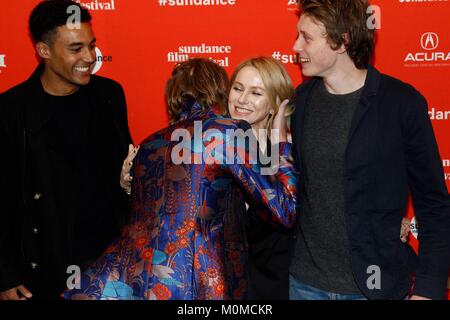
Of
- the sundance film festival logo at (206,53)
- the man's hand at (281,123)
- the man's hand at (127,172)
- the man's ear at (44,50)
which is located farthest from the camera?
the sundance film festival logo at (206,53)

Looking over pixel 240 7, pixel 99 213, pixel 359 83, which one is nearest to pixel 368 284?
pixel 359 83

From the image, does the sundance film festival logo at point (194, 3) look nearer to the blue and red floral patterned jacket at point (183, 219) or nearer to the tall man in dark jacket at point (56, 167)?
the tall man in dark jacket at point (56, 167)

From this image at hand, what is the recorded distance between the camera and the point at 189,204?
6.89 ft

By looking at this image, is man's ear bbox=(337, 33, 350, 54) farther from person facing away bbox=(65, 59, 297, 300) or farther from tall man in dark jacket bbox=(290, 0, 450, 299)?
person facing away bbox=(65, 59, 297, 300)

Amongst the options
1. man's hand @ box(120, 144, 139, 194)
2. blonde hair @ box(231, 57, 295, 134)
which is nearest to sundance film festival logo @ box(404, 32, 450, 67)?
blonde hair @ box(231, 57, 295, 134)

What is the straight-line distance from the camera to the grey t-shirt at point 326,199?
7.23 ft

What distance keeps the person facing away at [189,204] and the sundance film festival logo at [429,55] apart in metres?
1.16

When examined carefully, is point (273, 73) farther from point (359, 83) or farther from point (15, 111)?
point (15, 111)

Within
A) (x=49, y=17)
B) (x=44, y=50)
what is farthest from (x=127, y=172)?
(x=49, y=17)

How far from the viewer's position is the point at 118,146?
2922mm

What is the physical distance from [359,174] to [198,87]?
68 centimetres

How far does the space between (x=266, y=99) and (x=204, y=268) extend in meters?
0.91

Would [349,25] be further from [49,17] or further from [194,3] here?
[49,17]

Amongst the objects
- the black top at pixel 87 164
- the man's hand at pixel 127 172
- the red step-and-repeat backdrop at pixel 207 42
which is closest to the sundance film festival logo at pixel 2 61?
the red step-and-repeat backdrop at pixel 207 42
